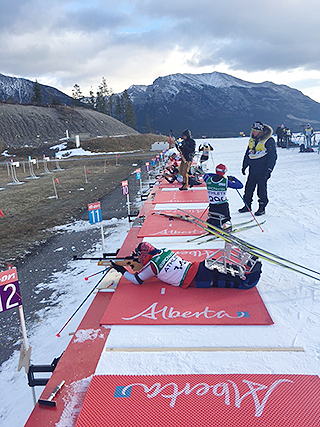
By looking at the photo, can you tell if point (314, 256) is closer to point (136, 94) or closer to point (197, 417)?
point (197, 417)

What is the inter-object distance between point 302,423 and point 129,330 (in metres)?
1.84

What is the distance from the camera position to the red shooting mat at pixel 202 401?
7.18 feet

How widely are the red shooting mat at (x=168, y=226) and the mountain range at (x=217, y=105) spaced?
332 feet

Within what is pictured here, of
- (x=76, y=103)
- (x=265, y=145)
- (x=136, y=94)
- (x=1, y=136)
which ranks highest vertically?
(x=136, y=94)

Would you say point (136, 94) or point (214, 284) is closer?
point (214, 284)

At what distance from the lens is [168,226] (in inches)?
271

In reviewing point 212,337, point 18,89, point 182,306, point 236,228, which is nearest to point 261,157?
point 236,228

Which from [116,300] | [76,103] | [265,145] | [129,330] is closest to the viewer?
[129,330]

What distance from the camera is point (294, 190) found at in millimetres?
10109

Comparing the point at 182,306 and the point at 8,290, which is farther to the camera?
the point at 182,306

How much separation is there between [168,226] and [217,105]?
463 feet

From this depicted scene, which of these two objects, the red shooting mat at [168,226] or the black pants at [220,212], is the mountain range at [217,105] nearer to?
the red shooting mat at [168,226]

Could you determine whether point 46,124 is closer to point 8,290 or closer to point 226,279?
point 226,279

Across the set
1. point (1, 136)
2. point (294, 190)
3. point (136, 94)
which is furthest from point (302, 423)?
point (136, 94)
